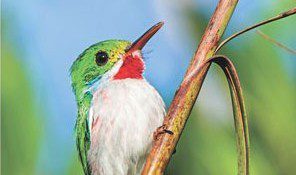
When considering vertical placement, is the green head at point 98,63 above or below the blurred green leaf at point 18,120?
above

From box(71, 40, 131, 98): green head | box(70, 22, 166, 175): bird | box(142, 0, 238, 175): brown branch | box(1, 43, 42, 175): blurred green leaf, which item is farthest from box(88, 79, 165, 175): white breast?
box(142, 0, 238, 175): brown branch

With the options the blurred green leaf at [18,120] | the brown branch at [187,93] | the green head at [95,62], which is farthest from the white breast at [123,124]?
the brown branch at [187,93]

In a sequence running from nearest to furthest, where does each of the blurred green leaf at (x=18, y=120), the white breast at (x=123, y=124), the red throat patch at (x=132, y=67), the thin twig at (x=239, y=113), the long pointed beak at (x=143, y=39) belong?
the thin twig at (x=239, y=113) < the blurred green leaf at (x=18, y=120) < the long pointed beak at (x=143, y=39) < the white breast at (x=123, y=124) < the red throat patch at (x=132, y=67)

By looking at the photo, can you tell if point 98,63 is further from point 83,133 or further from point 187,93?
point 187,93

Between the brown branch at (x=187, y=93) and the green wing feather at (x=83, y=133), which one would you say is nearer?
the brown branch at (x=187, y=93)

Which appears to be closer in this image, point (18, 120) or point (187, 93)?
point (187, 93)

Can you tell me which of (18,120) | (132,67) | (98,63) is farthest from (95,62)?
(18,120)

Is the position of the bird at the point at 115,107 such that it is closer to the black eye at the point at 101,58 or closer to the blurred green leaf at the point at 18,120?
the black eye at the point at 101,58
